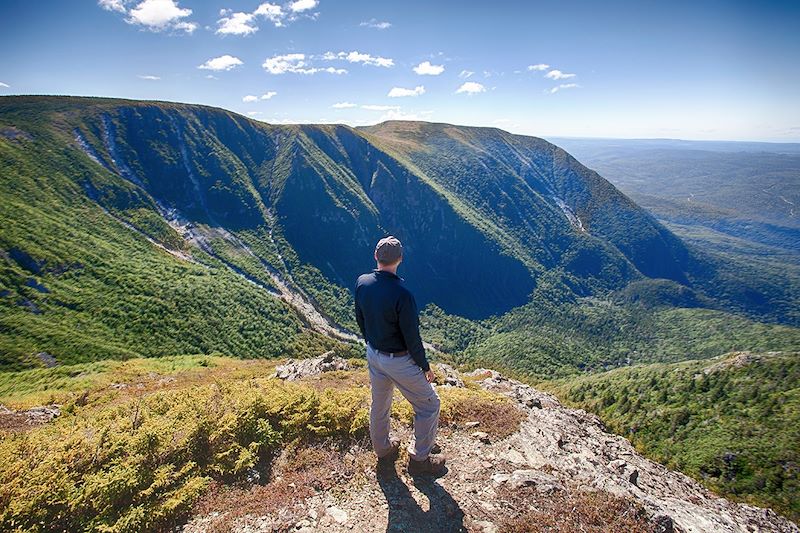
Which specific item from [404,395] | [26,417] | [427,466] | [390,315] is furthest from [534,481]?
[26,417]

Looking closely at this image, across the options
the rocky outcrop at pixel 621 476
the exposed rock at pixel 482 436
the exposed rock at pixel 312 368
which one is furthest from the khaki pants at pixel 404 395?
the exposed rock at pixel 312 368

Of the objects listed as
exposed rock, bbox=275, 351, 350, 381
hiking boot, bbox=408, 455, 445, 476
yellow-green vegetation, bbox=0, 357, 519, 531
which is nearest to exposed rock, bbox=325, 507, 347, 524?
hiking boot, bbox=408, 455, 445, 476

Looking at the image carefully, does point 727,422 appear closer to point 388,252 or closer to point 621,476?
point 621,476

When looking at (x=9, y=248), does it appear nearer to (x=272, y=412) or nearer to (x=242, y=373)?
(x=242, y=373)

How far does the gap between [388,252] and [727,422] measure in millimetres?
31058

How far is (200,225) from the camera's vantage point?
138m

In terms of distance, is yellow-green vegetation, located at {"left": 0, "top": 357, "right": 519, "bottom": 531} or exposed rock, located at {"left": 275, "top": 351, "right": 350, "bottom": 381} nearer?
yellow-green vegetation, located at {"left": 0, "top": 357, "right": 519, "bottom": 531}

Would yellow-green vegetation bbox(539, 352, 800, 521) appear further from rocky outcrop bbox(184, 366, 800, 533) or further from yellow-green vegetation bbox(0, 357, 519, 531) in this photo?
yellow-green vegetation bbox(0, 357, 519, 531)

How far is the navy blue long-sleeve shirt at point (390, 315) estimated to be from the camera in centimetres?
668

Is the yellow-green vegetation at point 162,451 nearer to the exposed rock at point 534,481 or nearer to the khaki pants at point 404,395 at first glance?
the khaki pants at point 404,395

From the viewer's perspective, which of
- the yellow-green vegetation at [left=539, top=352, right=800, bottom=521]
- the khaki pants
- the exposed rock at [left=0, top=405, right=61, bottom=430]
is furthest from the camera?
the yellow-green vegetation at [left=539, top=352, right=800, bottom=521]

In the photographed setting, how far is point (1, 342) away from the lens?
161 feet

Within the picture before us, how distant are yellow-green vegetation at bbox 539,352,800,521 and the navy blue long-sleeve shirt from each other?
17778 mm

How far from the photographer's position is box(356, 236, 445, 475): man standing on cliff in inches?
264
